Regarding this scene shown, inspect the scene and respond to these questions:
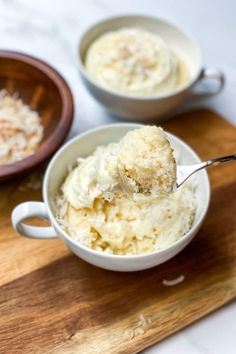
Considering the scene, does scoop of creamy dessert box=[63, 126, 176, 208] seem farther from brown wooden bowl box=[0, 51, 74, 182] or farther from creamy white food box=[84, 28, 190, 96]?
creamy white food box=[84, 28, 190, 96]

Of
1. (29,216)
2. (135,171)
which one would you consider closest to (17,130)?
(29,216)

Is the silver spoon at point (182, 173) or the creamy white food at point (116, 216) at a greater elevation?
the silver spoon at point (182, 173)

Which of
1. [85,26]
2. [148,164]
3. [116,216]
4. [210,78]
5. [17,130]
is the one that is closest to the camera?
[148,164]

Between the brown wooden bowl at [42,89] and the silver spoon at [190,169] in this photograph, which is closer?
the silver spoon at [190,169]

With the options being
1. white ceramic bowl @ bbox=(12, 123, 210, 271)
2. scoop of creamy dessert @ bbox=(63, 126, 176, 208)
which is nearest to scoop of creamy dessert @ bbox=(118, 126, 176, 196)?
scoop of creamy dessert @ bbox=(63, 126, 176, 208)

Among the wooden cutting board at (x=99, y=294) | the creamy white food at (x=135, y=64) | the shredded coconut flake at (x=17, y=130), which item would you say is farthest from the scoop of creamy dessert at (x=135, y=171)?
the creamy white food at (x=135, y=64)

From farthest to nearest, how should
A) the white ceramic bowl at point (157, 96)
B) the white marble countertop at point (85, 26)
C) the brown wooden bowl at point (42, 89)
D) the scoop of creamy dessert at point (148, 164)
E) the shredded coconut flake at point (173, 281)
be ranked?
the white marble countertop at point (85, 26), the white ceramic bowl at point (157, 96), the brown wooden bowl at point (42, 89), the shredded coconut flake at point (173, 281), the scoop of creamy dessert at point (148, 164)

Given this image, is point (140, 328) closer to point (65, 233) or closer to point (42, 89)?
point (65, 233)

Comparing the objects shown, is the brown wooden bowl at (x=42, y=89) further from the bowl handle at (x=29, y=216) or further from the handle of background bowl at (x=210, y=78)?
the handle of background bowl at (x=210, y=78)
